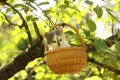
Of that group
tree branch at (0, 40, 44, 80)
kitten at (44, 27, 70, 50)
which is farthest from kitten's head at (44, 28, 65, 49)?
tree branch at (0, 40, 44, 80)

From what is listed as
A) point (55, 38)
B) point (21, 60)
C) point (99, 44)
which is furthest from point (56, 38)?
point (21, 60)

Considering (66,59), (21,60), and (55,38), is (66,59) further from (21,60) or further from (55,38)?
(21,60)

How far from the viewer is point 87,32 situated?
171cm

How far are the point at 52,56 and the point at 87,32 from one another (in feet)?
0.81

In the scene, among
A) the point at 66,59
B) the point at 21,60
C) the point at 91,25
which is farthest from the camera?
the point at 21,60

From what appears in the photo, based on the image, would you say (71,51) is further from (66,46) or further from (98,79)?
(98,79)

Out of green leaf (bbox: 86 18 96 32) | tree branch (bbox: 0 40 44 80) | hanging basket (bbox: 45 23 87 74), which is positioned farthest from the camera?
tree branch (bbox: 0 40 44 80)

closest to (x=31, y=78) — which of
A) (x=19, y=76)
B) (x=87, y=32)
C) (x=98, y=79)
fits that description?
(x=19, y=76)

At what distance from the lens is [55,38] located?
155 cm

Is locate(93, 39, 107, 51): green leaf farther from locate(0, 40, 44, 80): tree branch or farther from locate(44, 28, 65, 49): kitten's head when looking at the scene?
locate(0, 40, 44, 80): tree branch

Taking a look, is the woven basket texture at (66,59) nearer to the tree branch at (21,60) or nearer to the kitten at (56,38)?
the kitten at (56,38)

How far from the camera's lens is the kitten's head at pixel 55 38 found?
155 cm

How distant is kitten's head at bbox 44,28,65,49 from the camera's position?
5.10 feet

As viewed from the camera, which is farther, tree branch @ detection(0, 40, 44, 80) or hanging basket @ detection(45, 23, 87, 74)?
tree branch @ detection(0, 40, 44, 80)
